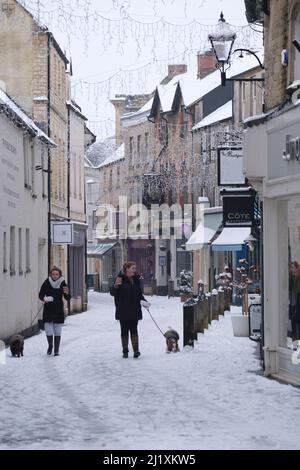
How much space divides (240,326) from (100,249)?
54.0 meters

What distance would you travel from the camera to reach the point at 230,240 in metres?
46.7

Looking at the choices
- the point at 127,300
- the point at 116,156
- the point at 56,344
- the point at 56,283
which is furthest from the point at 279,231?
the point at 116,156

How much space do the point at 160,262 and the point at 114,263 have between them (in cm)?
1162

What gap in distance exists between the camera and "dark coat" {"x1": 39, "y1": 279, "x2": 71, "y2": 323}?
21.3 m

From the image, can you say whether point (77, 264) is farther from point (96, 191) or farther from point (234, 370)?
point (96, 191)

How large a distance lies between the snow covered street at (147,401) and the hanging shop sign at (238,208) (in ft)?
8.10

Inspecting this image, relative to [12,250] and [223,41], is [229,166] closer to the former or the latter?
[223,41]

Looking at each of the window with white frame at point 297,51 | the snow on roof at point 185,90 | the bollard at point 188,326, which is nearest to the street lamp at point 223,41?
the window with white frame at point 297,51

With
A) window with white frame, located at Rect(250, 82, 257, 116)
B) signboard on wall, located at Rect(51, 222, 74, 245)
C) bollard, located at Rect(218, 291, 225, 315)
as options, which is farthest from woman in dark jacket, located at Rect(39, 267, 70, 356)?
window with white frame, located at Rect(250, 82, 257, 116)

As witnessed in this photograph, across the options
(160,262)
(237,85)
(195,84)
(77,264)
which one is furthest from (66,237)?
(160,262)

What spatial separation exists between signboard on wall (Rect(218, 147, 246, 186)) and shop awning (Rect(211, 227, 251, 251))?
2384cm

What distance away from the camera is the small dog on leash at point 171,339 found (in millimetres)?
21281

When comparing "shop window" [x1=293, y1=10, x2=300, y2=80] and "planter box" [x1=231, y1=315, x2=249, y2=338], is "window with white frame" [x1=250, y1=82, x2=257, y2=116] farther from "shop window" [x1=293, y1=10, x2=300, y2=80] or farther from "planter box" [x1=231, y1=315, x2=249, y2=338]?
"shop window" [x1=293, y1=10, x2=300, y2=80]

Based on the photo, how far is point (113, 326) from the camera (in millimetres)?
33375
